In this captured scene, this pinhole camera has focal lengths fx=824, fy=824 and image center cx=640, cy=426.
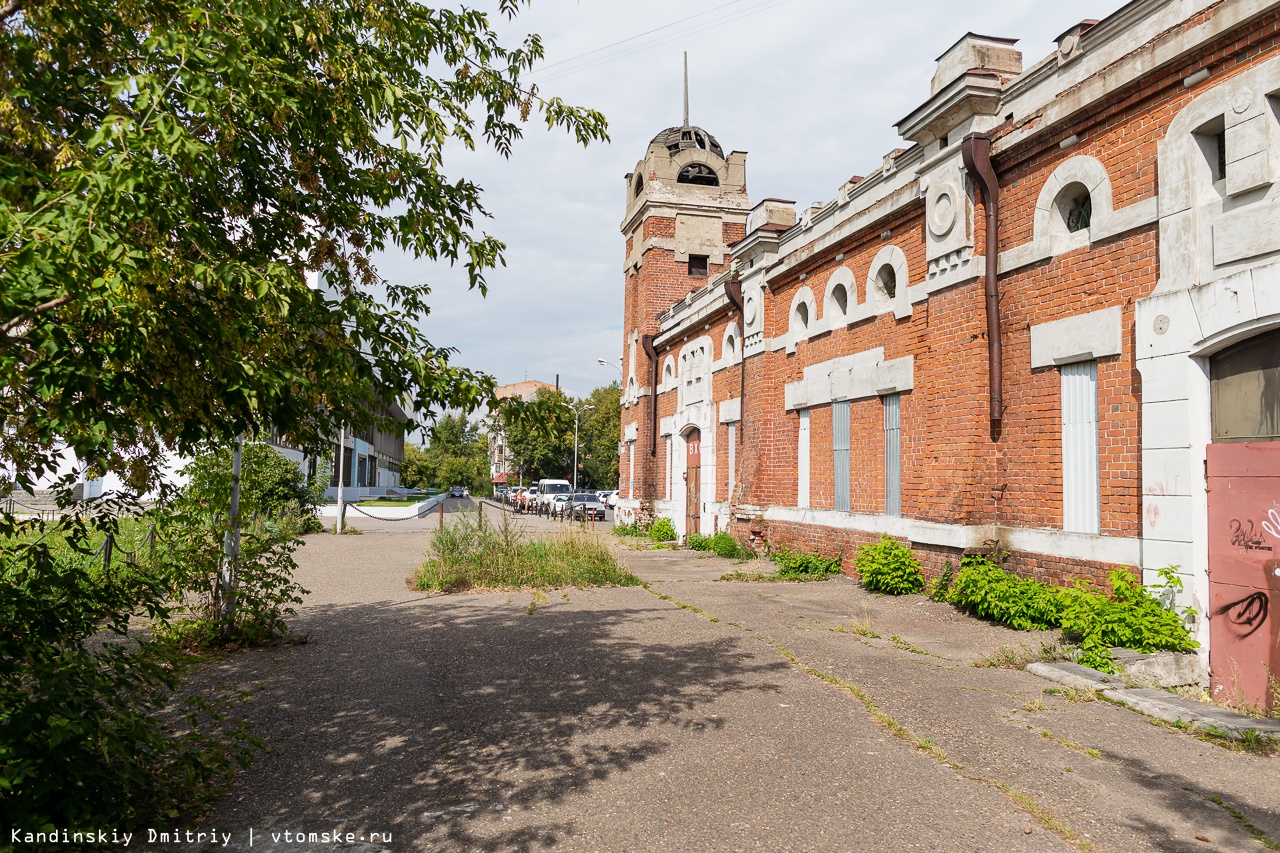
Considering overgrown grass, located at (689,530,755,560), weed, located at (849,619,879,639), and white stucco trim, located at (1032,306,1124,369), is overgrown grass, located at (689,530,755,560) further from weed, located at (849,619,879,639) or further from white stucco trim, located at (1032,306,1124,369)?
white stucco trim, located at (1032,306,1124,369)

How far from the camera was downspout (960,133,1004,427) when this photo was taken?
10.0m

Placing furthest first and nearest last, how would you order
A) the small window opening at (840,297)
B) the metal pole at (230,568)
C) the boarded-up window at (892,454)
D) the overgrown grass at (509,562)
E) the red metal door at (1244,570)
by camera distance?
the small window opening at (840,297), the overgrown grass at (509,562), the boarded-up window at (892,454), the metal pole at (230,568), the red metal door at (1244,570)

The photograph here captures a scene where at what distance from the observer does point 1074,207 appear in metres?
9.38

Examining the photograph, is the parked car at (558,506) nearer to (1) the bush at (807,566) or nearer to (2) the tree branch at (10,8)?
(1) the bush at (807,566)

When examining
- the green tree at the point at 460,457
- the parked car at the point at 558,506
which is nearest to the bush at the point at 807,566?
the parked car at the point at 558,506

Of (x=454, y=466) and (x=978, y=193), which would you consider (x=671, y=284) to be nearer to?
(x=978, y=193)

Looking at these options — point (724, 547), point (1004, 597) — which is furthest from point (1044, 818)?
point (724, 547)

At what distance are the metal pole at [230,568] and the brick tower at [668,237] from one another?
17.7 m

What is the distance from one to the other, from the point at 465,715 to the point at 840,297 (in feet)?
34.8

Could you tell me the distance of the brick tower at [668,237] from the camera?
2625 cm

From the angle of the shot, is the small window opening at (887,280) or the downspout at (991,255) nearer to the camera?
the downspout at (991,255)

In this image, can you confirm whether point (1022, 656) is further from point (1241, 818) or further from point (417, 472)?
point (417, 472)

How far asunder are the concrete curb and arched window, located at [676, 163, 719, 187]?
22744 mm

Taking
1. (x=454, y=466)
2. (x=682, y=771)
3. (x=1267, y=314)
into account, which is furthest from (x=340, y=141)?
(x=454, y=466)
